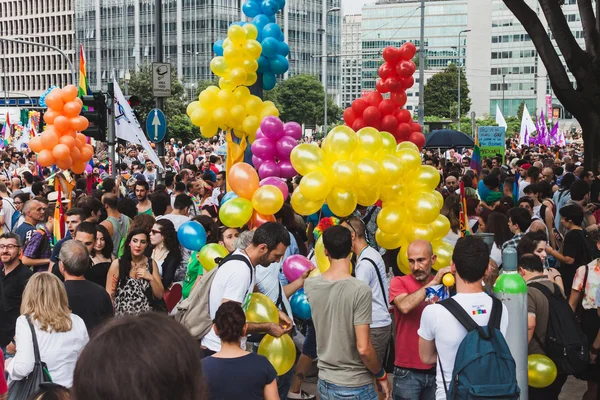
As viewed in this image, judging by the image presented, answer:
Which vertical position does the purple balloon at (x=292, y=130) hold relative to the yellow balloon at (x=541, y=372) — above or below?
above

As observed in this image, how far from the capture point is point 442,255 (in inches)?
301

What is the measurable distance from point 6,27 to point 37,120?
103757 mm

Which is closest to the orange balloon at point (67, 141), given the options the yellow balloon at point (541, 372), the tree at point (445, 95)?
the yellow balloon at point (541, 372)

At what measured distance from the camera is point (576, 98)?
57.0 ft

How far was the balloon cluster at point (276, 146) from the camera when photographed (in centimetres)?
969

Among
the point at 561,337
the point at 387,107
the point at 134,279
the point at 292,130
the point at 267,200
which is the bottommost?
the point at 561,337

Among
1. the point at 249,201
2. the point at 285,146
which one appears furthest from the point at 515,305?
the point at 285,146

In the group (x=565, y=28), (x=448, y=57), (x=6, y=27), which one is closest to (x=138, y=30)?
(x=6, y=27)

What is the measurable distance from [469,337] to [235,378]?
3.94 ft

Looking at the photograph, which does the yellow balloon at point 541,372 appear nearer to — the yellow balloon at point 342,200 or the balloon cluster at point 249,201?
the yellow balloon at point 342,200

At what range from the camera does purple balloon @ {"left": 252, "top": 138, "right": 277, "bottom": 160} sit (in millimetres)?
9789

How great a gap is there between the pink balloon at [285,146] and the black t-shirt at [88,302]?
399cm

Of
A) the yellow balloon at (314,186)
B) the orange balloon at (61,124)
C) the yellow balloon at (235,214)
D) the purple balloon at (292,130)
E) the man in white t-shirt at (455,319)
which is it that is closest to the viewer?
the man in white t-shirt at (455,319)

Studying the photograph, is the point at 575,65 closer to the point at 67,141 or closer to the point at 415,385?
the point at 67,141
